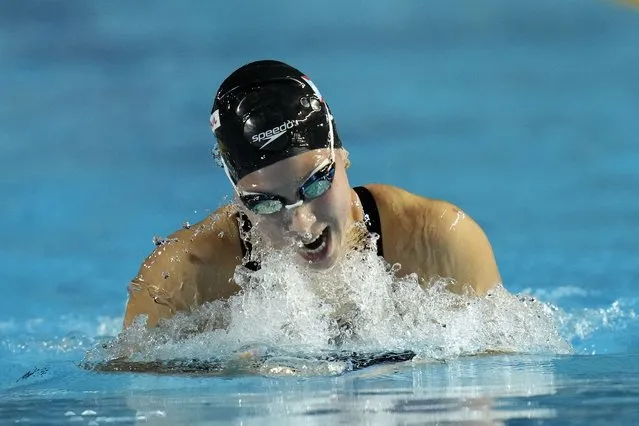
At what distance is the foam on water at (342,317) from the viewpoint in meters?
2.67

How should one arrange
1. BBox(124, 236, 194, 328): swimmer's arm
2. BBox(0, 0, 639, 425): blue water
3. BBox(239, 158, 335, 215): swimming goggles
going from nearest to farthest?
BBox(239, 158, 335, 215): swimming goggles
BBox(124, 236, 194, 328): swimmer's arm
BBox(0, 0, 639, 425): blue water

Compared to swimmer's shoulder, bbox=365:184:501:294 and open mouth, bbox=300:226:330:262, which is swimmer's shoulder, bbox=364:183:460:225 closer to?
swimmer's shoulder, bbox=365:184:501:294

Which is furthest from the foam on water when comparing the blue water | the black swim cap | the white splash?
the blue water

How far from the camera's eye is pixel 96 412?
71.1 inches

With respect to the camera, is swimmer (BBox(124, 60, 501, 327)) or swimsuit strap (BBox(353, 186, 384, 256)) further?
swimsuit strap (BBox(353, 186, 384, 256))

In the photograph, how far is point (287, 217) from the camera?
259 cm

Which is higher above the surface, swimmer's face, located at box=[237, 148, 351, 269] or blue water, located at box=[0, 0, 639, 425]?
blue water, located at box=[0, 0, 639, 425]

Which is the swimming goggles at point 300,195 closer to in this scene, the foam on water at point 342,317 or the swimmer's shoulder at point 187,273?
the foam on water at point 342,317

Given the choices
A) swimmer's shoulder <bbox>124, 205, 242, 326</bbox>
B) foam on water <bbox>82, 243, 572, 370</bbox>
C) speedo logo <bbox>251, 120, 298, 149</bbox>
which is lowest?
foam on water <bbox>82, 243, 572, 370</bbox>

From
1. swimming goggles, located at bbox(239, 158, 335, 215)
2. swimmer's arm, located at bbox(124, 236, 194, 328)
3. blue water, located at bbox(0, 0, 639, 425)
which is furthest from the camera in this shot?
blue water, located at bbox(0, 0, 639, 425)

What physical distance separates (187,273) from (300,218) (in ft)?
1.47

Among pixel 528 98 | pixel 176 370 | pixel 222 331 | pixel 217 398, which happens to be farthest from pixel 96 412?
pixel 528 98

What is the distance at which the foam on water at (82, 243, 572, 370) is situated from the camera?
2670 mm

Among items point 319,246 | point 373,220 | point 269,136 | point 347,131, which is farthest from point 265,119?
point 347,131
